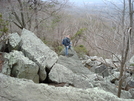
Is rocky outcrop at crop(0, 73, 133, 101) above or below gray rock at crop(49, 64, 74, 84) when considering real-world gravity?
above

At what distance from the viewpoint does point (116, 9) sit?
13.6 ft

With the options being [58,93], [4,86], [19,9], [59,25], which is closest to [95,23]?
[58,93]

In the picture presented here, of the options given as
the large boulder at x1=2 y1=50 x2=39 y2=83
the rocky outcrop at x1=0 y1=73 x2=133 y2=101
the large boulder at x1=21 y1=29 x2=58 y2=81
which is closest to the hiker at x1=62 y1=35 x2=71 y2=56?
the large boulder at x1=21 y1=29 x2=58 y2=81

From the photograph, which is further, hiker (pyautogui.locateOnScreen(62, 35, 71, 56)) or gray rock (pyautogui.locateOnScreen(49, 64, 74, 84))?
hiker (pyautogui.locateOnScreen(62, 35, 71, 56))

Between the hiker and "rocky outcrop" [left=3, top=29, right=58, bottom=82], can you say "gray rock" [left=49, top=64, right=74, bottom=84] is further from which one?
the hiker

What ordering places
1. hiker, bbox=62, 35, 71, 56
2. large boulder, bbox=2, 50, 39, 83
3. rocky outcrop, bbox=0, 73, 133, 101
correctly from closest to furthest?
rocky outcrop, bbox=0, 73, 133, 101, large boulder, bbox=2, 50, 39, 83, hiker, bbox=62, 35, 71, 56

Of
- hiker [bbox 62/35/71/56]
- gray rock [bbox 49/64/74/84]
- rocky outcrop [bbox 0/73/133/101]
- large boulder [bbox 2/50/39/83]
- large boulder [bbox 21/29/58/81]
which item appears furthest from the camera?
hiker [bbox 62/35/71/56]

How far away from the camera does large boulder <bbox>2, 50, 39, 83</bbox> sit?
4.86m

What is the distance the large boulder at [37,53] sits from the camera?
554cm

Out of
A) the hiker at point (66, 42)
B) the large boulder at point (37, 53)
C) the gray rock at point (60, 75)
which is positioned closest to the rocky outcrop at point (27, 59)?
the large boulder at point (37, 53)

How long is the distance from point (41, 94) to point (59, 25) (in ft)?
47.8

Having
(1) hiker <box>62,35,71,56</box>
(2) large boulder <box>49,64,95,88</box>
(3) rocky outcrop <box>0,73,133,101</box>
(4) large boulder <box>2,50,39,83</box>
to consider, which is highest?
(1) hiker <box>62,35,71,56</box>

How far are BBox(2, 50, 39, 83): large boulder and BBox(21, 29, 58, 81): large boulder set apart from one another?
497mm

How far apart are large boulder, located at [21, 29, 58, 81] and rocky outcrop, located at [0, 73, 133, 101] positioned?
1.94 m
